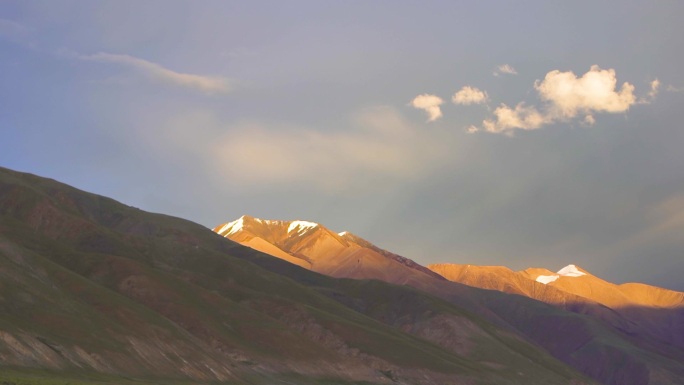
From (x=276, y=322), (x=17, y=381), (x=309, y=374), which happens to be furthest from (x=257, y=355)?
(x=17, y=381)

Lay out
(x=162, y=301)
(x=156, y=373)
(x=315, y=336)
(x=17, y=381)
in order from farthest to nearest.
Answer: (x=315, y=336)
(x=162, y=301)
(x=156, y=373)
(x=17, y=381)

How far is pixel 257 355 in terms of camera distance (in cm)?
15462

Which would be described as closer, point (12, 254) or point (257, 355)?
point (12, 254)

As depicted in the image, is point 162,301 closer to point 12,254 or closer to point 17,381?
point 12,254

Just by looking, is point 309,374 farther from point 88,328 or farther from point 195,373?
point 88,328

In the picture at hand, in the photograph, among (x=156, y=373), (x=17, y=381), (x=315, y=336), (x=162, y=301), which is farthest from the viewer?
(x=315, y=336)

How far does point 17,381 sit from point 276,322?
108m

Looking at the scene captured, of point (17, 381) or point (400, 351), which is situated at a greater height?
point (400, 351)

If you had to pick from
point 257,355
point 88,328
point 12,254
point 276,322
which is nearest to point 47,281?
point 12,254

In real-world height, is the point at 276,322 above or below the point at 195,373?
above

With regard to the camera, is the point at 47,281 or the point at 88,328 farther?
the point at 47,281

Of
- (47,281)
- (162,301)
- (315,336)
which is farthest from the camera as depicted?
(315,336)

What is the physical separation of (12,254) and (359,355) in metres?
74.8

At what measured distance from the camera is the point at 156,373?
Result: 115m
